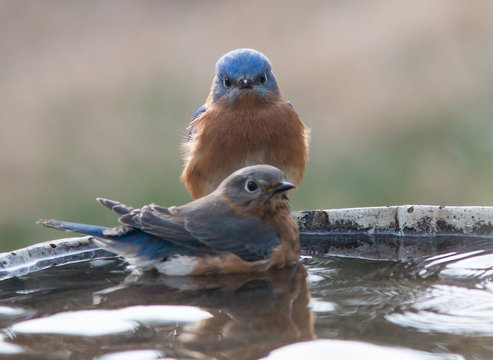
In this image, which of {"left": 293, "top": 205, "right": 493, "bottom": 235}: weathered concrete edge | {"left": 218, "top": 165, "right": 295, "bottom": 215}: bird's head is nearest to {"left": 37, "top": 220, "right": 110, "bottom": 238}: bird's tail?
{"left": 218, "top": 165, "right": 295, "bottom": 215}: bird's head

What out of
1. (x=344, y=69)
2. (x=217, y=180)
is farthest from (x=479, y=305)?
(x=344, y=69)

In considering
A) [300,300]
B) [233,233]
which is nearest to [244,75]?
[233,233]

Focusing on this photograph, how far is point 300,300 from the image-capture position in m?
3.43

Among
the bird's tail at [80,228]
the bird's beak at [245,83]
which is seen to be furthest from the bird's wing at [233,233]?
the bird's beak at [245,83]

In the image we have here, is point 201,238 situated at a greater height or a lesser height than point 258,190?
lesser

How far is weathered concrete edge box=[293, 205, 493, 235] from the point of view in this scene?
4.27 m

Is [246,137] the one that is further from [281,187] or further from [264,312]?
[264,312]

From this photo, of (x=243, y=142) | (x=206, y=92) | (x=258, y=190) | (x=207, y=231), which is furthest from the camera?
(x=206, y=92)

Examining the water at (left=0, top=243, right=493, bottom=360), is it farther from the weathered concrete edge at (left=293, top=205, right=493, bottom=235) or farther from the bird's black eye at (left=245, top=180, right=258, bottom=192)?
the bird's black eye at (left=245, top=180, right=258, bottom=192)

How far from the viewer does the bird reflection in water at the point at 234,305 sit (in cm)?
279

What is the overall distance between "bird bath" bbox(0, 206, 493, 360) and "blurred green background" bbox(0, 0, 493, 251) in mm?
3458

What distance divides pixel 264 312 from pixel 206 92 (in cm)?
669

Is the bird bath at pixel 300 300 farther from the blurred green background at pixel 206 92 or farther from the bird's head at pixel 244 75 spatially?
the blurred green background at pixel 206 92

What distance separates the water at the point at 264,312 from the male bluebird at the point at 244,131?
1.20 metres
